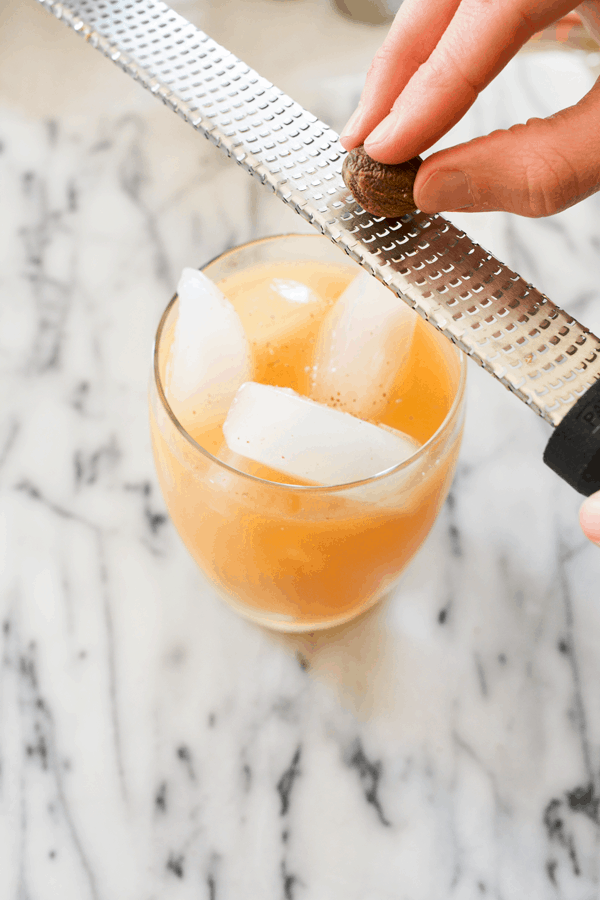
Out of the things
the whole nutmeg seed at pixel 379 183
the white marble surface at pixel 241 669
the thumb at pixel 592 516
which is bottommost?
the white marble surface at pixel 241 669

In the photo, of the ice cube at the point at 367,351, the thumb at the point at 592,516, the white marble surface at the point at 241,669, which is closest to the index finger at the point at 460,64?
the ice cube at the point at 367,351

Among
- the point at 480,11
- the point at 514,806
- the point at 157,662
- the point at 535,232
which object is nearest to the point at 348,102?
the point at 535,232

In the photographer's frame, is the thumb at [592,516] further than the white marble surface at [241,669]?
No

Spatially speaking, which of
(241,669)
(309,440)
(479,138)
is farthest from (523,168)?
(241,669)

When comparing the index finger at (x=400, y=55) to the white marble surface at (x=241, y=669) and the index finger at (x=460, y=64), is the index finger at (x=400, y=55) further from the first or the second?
the white marble surface at (x=241, y=669)

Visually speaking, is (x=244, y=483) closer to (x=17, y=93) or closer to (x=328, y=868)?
(x=328, y=868)

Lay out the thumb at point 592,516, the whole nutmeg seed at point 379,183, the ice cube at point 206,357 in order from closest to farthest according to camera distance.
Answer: the thumb at point 592,516, the whole nutmeg seed at point 379,183, the ice cube at point 206,357
